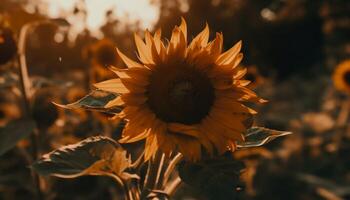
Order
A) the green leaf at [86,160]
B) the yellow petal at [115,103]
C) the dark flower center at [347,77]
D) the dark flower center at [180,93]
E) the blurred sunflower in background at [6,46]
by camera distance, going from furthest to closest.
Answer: the dark flower center at [347,77] < the blurred sunflower in background at [6,46] < the dark flower center at [180,93] < the yellow petal at [115,103] < the green leaf at [86,160]

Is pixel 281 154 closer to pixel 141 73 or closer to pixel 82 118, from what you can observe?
pixel 82 118

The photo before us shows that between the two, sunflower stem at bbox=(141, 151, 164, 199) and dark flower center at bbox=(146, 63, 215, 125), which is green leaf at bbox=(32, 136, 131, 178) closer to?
sunflower stem at bbox=(141, 151, 164, 199)

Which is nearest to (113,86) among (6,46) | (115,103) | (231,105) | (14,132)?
(115,103)

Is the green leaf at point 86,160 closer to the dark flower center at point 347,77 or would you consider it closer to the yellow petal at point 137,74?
the yellow petal at point 137,74

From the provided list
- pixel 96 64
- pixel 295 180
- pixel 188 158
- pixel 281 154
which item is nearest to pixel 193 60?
pixel 188 158

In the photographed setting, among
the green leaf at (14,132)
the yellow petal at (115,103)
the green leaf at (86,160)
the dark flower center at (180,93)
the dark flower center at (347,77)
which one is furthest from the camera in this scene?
the dark flower center at (347,77)

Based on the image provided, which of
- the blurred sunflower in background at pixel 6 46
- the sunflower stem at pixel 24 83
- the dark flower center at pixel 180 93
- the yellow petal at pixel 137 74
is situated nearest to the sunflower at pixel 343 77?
the sunflower stem at pixel 24 83

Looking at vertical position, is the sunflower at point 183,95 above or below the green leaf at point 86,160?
above

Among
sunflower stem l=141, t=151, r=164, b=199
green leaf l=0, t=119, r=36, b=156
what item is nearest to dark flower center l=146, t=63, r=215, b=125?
sunflower stem l=141, t=151, r=164, b=199
